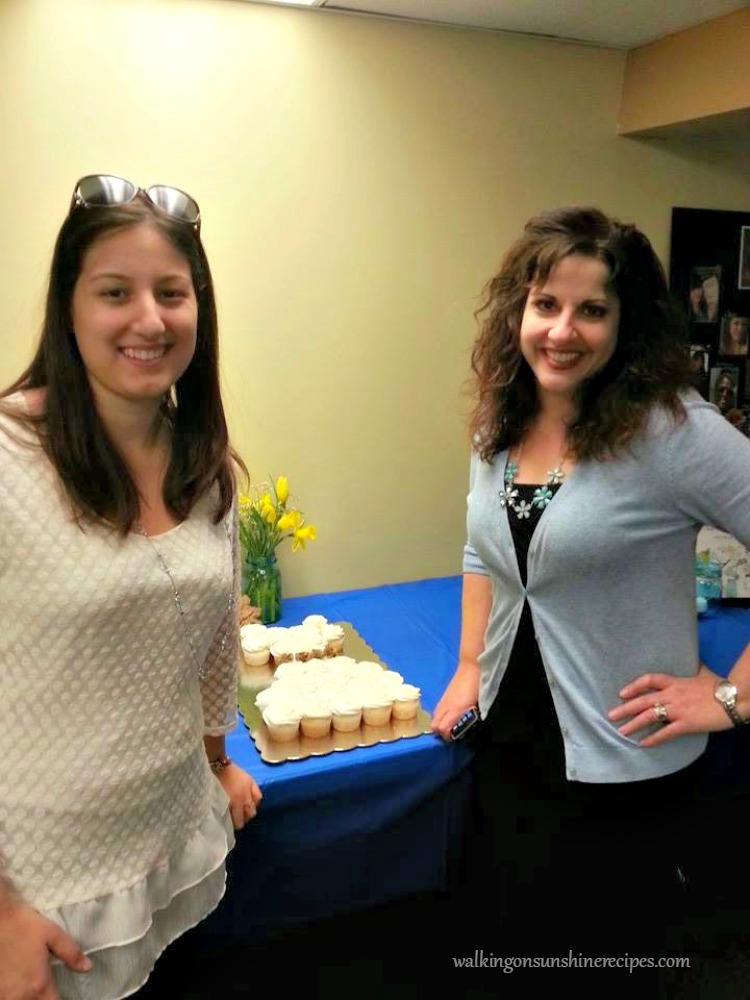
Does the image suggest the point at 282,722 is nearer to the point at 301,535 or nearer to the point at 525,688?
the point at 525,688

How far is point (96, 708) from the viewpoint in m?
0.84

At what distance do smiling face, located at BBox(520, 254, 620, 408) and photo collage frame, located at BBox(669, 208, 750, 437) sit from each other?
144 centimetres

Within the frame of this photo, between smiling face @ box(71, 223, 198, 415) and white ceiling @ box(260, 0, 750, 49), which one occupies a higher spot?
white ceiling @ box(260, 0, 750, 49)

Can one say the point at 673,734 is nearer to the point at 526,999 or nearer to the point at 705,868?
the point at 705,868

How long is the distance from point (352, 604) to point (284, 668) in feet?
Answer: 1.65

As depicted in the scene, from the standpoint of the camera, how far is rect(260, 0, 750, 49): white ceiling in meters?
1.87

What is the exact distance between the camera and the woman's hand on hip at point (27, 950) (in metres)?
0.80

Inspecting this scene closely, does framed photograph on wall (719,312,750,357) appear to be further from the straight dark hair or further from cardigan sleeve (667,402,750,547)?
the straight dark hair

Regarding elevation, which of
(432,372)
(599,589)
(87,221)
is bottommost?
(599,589)

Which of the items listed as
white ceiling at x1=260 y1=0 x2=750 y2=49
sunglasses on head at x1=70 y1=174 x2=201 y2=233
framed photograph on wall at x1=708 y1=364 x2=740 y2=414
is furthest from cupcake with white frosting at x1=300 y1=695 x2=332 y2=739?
framed photograph on wall at x1=708 y1=364 x2=740 y2=414

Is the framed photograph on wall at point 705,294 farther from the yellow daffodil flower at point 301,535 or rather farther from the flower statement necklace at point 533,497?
the flower statement necklace at point 533,497

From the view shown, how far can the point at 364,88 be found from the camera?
1.97 meters

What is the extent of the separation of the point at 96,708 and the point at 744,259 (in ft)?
7.96

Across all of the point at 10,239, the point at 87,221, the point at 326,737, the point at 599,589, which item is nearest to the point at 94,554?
the point at 87,221
